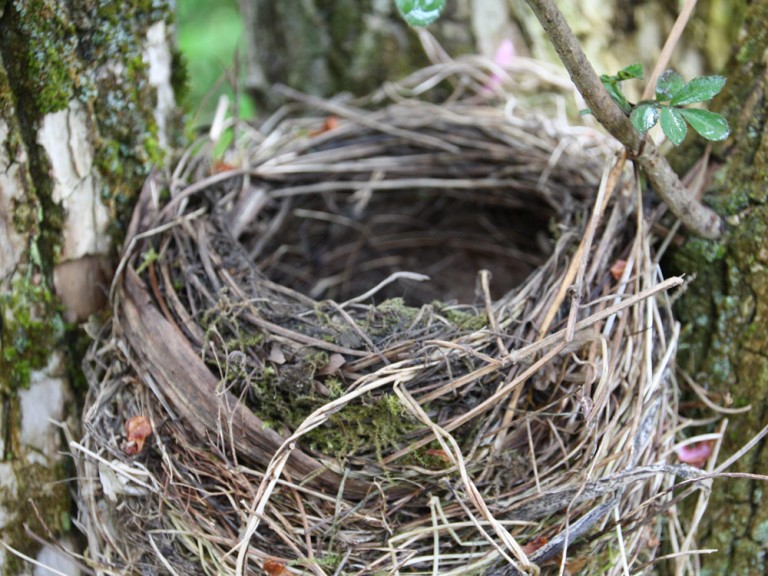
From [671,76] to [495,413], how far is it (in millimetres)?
594

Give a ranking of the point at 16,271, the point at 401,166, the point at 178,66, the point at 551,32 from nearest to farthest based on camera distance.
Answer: the point at 551,32 → the point at 16,271 → the point at 178,66 → the point at 401,166

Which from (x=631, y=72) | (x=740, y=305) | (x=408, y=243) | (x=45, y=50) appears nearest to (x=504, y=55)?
(x=408, y=243)

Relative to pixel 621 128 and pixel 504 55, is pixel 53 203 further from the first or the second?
pixel 504 55

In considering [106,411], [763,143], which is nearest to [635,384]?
[763,143]

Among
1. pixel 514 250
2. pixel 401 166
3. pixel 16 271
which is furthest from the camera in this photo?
pixel 514 250

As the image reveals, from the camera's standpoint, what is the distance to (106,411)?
123cm

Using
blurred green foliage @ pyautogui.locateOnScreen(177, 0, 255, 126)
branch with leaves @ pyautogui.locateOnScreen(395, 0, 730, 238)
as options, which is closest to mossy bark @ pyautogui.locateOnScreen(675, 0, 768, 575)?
branch with leaves @ pyautogui.locateOnScreen(395, 0, 730, 238)

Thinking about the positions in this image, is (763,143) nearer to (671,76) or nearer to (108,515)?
(671,76)

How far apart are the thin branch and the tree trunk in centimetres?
76

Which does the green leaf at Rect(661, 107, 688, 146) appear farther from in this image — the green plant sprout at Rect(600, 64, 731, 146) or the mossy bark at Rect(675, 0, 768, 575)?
the mossy bark at Rect(675, 0, 768, 575)

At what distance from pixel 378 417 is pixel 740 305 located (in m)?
0.69

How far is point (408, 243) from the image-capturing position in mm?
1916

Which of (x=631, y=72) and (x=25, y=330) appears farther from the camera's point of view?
(x=25, y=330)

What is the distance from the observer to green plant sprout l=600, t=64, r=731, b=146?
107 cm
